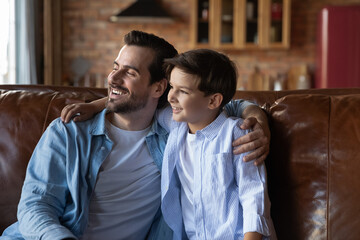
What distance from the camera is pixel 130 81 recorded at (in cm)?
177

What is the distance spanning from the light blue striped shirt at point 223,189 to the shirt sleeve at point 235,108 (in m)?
0.11

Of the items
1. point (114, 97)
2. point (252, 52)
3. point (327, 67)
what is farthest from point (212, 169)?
point (252, 52)

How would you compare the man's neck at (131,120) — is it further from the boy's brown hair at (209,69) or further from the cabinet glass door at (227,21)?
the cabinet glass door at (227,21)

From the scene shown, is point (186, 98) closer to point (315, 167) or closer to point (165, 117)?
point (165, 117)

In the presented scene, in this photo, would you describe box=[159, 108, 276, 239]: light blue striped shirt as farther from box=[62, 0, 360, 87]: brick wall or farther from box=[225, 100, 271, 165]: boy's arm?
box=[62, 0, 360, 87]: brick wall

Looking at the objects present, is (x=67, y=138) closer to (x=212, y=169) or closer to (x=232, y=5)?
(x=212, y=169)

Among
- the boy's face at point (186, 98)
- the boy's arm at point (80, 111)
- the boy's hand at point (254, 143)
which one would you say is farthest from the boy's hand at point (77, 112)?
→ the boy's hand at point (254, 143)

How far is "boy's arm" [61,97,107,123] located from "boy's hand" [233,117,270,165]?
0.57 meters

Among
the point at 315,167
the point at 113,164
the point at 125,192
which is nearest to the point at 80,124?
the point at 113,164

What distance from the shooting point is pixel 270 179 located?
5.51ft

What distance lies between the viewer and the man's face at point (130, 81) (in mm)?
1721

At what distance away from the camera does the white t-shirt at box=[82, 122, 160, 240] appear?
5.49ft

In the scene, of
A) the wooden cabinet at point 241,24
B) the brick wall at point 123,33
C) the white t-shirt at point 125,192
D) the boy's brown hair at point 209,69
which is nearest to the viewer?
the boy's brown hair at point 209,69

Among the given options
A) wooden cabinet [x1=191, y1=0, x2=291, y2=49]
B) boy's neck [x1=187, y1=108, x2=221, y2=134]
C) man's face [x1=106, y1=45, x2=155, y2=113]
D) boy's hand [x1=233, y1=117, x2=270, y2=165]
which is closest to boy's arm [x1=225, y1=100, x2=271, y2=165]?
boy's hand [x1=233, y1=117, x2=270, y2=165]
